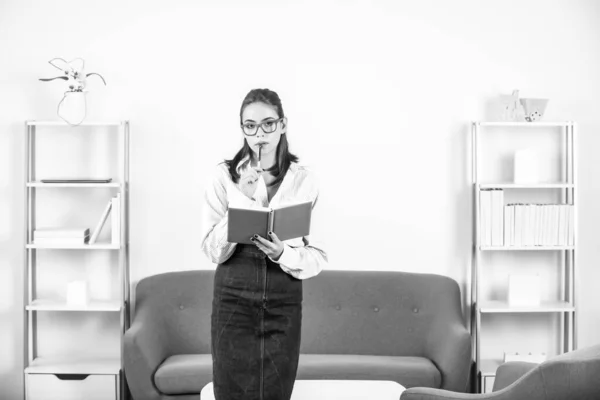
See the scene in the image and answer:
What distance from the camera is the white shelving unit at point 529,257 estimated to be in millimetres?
4289

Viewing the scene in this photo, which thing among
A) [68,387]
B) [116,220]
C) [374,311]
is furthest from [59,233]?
[374,311]

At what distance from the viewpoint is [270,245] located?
230cm

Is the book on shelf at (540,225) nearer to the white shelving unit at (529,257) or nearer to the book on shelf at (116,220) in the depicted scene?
the white shelving unit at (529,257)

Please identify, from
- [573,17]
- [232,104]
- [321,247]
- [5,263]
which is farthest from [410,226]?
[5,263]

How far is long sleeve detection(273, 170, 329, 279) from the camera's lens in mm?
2355

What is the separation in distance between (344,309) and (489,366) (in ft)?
3.09

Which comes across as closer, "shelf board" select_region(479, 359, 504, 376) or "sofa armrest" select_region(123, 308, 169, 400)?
"sofa armrest" select_region(123, 308, 169, 400)

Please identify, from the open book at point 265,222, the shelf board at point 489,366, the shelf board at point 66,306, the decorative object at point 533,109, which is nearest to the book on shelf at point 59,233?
the shelf board at point 66,306

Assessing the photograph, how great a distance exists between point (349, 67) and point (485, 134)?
3.09 ft

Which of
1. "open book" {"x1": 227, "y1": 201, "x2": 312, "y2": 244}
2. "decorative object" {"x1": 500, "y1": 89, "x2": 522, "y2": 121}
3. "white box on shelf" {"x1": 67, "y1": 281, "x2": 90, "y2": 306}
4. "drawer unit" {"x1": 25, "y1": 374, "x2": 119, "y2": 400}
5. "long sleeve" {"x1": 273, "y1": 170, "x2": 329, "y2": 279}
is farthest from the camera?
"decorative object" {"x1": 500, "y1": 89, "x2": 522, "y2": 121}

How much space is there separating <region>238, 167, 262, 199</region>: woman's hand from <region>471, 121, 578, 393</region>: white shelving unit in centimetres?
218

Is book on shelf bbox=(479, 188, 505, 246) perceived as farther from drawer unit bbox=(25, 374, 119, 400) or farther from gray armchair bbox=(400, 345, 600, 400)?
drawer unit bbox=(25, 374, 119, 400)

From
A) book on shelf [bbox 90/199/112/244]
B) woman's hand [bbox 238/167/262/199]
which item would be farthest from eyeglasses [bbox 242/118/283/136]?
book on shelf [bbox 90/199/112/244]

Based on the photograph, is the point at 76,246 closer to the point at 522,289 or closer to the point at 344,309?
the point at 344,309
